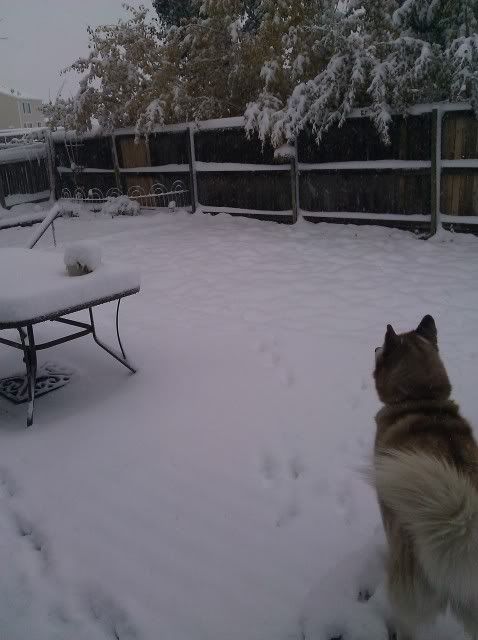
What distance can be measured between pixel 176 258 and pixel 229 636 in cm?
612

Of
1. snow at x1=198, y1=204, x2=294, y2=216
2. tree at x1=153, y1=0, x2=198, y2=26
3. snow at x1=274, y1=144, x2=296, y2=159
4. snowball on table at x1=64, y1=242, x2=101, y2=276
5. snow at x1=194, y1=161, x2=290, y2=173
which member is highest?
tree at x1=153, y1=0, x2=198, y2=26

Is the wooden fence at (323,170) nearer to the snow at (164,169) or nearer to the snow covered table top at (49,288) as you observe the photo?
the snow at (164,169)

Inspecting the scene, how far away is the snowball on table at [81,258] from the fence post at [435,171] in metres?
5.71

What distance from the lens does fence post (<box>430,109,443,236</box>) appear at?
739 centimetres

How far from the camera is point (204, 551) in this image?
7.53 ft

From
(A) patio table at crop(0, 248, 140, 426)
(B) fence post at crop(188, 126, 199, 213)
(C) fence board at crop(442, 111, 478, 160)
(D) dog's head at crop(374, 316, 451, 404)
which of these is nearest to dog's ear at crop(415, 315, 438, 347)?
(D) dog's head at crop(374, 316, 451, 404)

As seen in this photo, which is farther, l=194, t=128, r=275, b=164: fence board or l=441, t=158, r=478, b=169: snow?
l=194, t=128, r=275, b=164: fence board

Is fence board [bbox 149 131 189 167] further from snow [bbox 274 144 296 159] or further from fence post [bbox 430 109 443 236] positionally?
fence post [bbox 430 109 443 236]

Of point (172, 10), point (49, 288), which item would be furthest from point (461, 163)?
point (172, 10)

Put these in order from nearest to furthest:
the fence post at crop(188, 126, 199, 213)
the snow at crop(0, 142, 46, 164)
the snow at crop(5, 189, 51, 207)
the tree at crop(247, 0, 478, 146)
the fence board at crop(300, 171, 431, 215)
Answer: the tree at crop(247, 0, 478, 146), the fence board at crop(300, 171, 431, 215), the fence post at crop(188, 126, 199, 213), the snow at crop(0, 142, 46, 164), the snow at crop(5, 189, 51, 207)

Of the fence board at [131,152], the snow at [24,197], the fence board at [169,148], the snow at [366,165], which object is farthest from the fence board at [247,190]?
the snow at [24,197]

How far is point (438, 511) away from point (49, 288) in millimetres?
2780

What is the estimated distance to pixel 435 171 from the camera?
7559 mm

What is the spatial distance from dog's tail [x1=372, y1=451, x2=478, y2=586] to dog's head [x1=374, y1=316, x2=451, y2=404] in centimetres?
59
